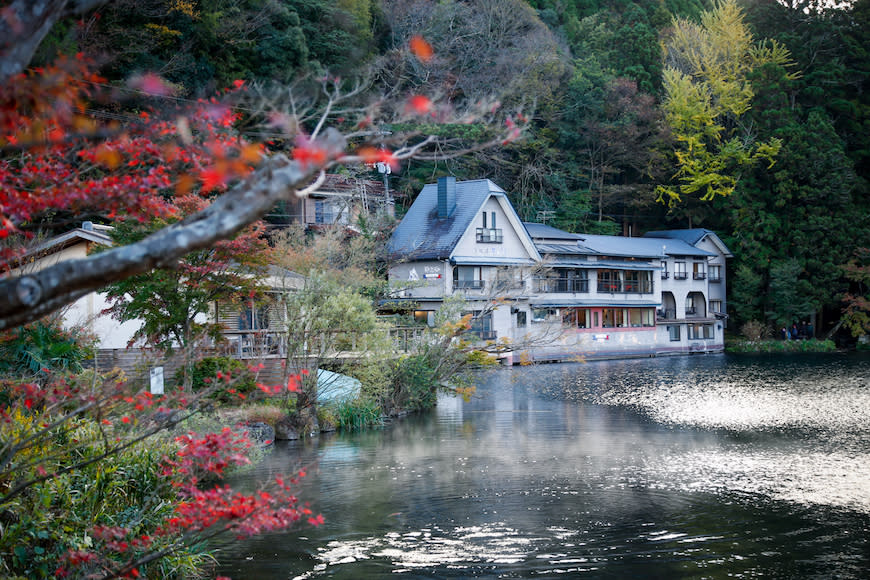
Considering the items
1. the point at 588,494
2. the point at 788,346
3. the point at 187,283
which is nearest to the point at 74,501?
the point at 588,494

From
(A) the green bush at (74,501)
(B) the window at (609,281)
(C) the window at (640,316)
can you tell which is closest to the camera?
(A) the green bush at (74,501)

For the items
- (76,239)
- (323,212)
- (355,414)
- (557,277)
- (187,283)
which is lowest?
(355,414)

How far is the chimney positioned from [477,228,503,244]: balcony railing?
199 centimetres

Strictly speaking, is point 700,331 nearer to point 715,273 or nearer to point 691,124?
point 715,273

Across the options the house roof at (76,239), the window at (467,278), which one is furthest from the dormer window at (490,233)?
the house roof at (76,239)

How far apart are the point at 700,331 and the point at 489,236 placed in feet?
67.0

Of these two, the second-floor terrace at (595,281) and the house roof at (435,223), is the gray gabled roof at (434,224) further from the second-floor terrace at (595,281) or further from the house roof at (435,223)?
the second-floor terrace at (595,281)

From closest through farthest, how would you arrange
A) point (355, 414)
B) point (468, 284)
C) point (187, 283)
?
point (187, 283), point (355, 414), point (468, 284)

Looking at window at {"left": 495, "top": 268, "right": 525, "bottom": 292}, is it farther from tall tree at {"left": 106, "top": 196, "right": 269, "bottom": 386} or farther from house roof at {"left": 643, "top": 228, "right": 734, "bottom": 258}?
house roof at {"left": 643, "top": 228, "right": 734, "bottom": 258}

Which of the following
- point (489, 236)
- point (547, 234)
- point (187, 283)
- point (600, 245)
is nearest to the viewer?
point (187, 283)

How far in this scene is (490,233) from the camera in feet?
145

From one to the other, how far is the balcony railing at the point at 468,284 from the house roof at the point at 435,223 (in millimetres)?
1769

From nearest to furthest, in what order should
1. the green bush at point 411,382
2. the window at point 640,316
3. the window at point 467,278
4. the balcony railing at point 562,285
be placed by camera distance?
the green bush at point 411,382
the window at point 467,278
the balcony railing at point 562,285
the window at point 640,316

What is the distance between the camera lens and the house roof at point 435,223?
42250mm
